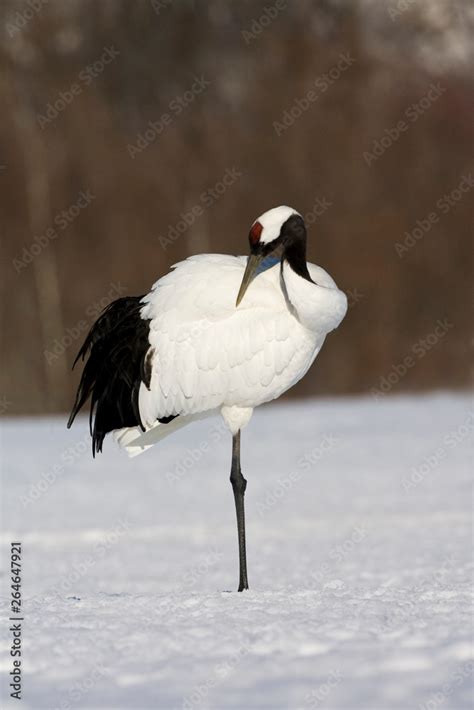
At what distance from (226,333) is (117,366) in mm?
605

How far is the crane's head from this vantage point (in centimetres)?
571

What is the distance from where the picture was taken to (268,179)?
1950cm

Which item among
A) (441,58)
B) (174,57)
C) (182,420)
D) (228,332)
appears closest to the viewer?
(228,332)

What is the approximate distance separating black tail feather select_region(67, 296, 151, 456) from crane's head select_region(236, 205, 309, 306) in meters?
0.57

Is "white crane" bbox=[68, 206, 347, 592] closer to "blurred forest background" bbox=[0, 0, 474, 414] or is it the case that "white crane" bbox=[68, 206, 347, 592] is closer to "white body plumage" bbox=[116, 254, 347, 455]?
"white body plumage" bbox=[116, 254, 347, 455]

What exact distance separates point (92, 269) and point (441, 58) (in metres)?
6.84

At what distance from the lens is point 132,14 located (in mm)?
23547

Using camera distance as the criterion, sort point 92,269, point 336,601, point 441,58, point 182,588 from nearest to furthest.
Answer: point 336,601 → point 182,588 → point 92,269 → point 441,58

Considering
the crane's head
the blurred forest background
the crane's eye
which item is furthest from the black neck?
the blurred forest background

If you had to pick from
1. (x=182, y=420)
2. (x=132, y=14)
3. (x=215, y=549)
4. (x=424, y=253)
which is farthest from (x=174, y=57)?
(x=182, y=420)

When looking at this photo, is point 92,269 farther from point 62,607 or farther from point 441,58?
point 62,607

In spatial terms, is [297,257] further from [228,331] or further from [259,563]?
[259,563]

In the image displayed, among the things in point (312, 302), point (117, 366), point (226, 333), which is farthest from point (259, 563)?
point (312, 302)

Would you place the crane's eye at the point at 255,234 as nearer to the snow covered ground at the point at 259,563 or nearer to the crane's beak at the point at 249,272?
the crane's beak at the point at 249,272
